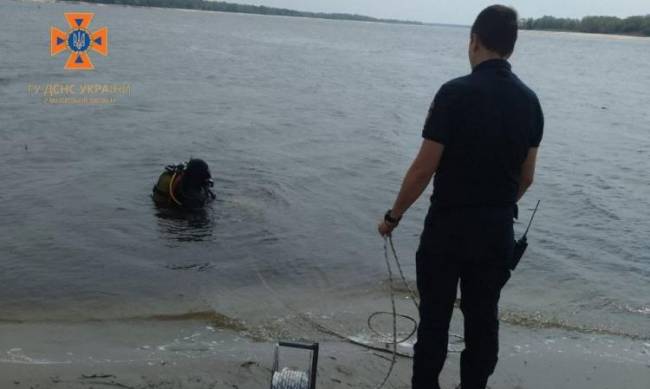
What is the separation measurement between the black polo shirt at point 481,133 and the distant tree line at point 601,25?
119 meters

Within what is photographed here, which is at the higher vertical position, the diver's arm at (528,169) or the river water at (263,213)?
the diver's arm at (528,169)

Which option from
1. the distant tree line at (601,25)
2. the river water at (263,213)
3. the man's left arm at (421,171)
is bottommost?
the river water at (263,213)

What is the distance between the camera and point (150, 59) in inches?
1335

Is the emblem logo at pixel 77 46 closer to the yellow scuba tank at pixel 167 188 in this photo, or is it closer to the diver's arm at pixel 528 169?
the yellow scuba tank at pixel 167 188

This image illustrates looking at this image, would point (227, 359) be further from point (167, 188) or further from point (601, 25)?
point (601, 25)

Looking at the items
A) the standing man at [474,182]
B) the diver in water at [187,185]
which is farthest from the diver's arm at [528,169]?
the diver in water at [187,185]

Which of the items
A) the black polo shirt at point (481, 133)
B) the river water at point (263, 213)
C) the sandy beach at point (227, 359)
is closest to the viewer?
the black polo shirt at point (481, 133)

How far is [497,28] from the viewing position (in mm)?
3422

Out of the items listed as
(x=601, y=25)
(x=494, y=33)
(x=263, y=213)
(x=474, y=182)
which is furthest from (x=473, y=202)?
(x=601, y=25)

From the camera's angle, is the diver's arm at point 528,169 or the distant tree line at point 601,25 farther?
the distant tree line at point 601,25

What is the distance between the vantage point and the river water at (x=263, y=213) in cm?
671

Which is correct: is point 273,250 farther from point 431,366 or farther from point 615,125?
point 615,125

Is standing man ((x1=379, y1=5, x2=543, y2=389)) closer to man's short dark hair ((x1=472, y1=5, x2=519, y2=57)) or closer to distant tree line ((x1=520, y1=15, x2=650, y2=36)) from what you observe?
man's short dark hair ((x1=472, y1=5, x2=519, y2=57))

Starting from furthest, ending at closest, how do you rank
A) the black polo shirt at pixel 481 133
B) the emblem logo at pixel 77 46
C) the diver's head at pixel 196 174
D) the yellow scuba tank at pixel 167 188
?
the emblem logo at pixel 77 46
the yellow scuba tank at pixel 167 188
the diver's head at pixel 196 174
the black polo shirt at pixel 481 133
